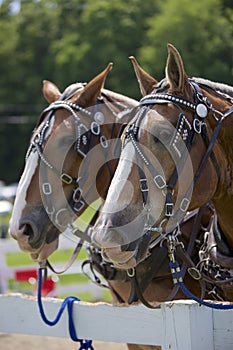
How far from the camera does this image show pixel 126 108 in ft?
14.4

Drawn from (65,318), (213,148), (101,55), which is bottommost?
(101,55)

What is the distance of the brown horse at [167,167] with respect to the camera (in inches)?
118

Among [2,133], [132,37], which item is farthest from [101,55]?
[2,133]

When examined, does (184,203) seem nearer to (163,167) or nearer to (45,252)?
(163,167)

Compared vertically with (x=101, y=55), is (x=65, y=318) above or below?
above

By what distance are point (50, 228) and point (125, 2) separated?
1956 cm

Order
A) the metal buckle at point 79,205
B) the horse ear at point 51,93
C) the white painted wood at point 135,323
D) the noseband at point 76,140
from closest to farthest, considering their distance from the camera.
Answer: the white painted wood at point 135,323 → the noseband at point 76,140 → the metal buckle at point 79,205 → the horse ear at point 51,93

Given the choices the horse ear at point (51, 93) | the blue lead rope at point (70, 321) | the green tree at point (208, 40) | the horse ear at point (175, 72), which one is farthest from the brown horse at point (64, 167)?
the green tree at point (208, 40)

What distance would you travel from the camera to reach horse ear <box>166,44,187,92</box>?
3096 mm

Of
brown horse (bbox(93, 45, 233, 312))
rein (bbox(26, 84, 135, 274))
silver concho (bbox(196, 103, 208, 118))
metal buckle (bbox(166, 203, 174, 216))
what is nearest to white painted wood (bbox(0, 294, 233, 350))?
brown horse (bbox(93, 45, 233, 312))

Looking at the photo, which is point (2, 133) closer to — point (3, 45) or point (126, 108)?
point (3, 45)

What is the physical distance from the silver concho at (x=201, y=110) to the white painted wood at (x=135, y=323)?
848mm

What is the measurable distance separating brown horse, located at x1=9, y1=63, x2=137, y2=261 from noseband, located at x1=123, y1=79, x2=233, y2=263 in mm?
1032

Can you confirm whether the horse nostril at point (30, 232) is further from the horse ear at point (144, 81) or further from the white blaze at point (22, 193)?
the horse ear at point (144, 81)
